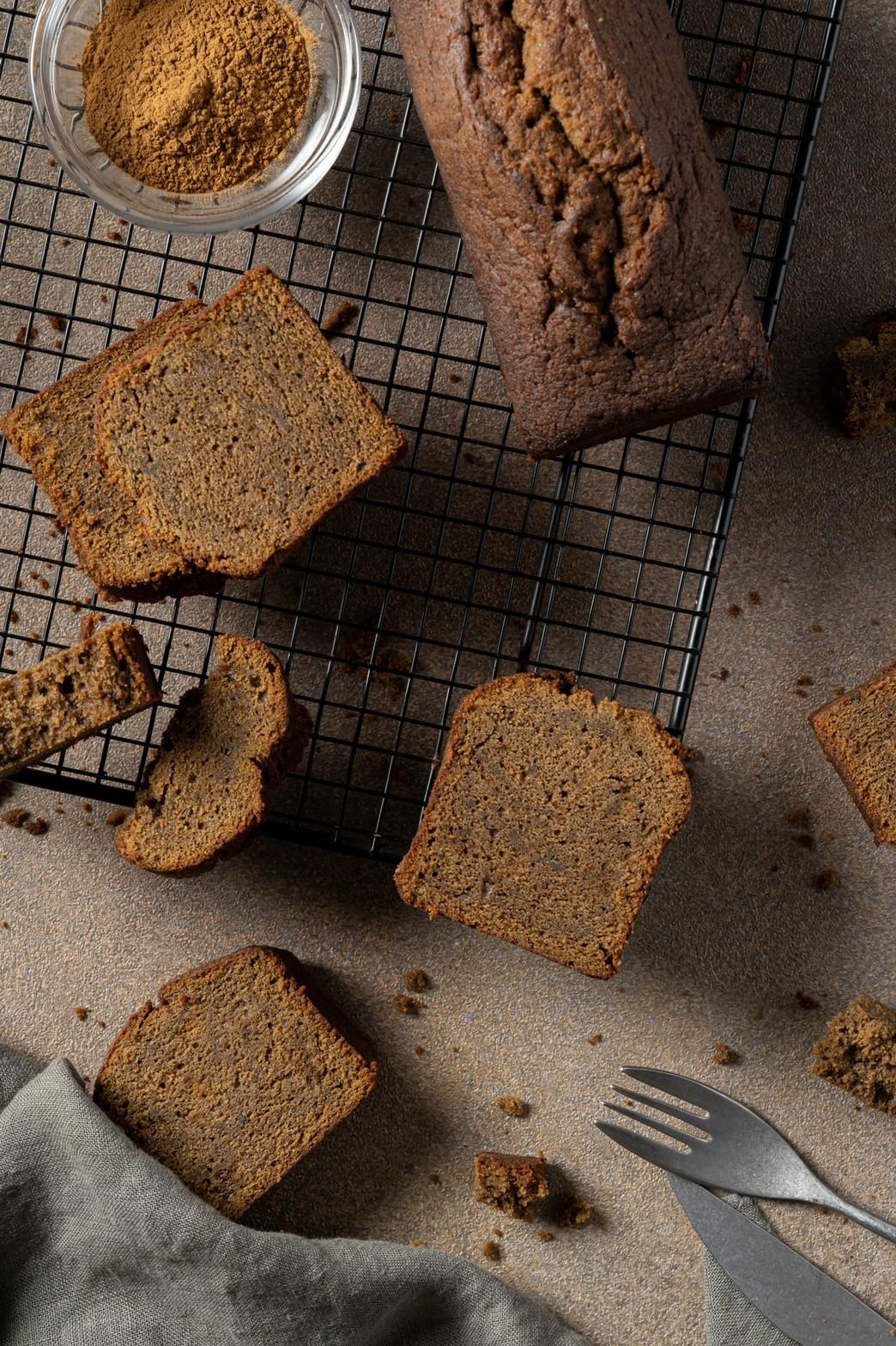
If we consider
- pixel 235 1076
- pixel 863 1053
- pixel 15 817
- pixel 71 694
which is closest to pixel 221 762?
pixel 71 694

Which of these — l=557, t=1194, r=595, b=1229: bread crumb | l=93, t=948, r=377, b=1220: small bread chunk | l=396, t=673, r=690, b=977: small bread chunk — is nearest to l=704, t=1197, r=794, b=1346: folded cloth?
l=557, t=1194, r=595, b=1229: bread crumb

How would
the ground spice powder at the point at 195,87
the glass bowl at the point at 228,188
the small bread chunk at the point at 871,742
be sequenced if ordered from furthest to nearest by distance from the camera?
the small bread chunk at the point at 871,742 < the glass bowl at the point at 228,188 < the ground spice powder at the point at 195,87

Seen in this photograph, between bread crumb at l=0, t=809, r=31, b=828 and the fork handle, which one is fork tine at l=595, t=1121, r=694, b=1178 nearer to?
the fork handle

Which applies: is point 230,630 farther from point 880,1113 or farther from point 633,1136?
point 880,1113

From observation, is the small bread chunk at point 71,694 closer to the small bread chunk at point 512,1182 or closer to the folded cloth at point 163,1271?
the folded cloth at point 163,1271

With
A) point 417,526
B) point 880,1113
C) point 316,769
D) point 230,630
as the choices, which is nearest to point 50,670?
point 230,630

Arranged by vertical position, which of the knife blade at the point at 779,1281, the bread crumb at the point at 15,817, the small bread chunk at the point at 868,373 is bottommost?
the knife blade at the point at 779,1281

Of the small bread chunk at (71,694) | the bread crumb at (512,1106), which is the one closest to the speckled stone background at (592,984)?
the bread crumb at (512,1106)
